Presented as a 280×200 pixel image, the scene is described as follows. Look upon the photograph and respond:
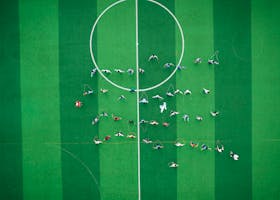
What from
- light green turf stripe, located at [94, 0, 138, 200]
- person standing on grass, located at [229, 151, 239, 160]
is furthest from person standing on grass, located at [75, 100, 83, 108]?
person standing on grass, located at [229, 151, 239, 160]

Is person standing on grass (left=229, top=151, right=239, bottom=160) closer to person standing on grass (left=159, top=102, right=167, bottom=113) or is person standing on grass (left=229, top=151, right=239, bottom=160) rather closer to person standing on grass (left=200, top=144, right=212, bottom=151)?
person standing on grass (left=200, top=144, right=212, bottom=151)

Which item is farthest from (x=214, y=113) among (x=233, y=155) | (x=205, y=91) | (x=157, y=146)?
(x=157, y=146)

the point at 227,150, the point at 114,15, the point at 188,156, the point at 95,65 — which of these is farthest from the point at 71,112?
the point at 227,150

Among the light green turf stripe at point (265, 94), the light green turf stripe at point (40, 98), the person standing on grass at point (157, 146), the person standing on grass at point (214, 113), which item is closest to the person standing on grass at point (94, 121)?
the light green turf stripe at point (40, 98)

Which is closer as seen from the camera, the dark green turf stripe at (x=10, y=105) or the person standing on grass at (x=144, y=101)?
the person standing on grass at (x=144, y=101)

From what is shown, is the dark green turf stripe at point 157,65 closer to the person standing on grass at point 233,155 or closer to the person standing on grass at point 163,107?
the person standing on grass at point 163,107

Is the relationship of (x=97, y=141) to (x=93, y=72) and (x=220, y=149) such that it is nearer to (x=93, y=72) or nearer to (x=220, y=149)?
(x=93, y=72)
